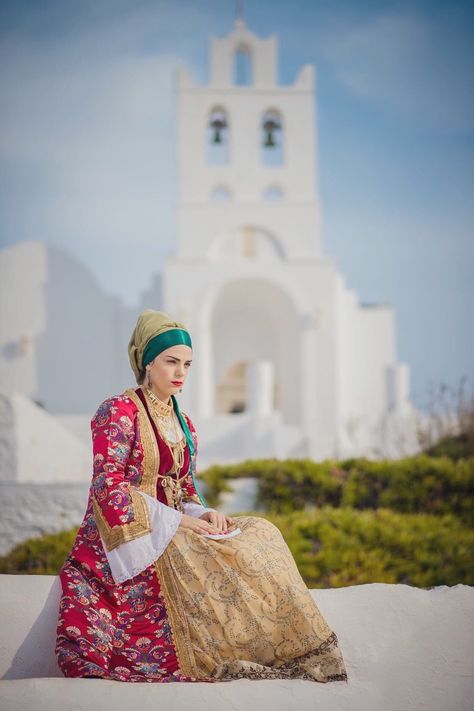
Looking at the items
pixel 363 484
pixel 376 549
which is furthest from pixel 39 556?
pixel 363 484

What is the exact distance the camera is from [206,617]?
2303 millimetres

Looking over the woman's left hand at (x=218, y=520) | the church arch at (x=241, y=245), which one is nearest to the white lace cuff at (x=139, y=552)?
the woman's left hand at (x=218, y=520)

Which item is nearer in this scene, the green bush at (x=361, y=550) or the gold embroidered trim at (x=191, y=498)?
the gold embroidered trim at (x=191, y=498)

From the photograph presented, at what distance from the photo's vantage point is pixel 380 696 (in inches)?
88.0

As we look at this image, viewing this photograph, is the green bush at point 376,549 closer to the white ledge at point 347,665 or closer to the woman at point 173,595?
the white ledge at point 347,665

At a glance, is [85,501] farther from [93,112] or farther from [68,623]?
[93,112]

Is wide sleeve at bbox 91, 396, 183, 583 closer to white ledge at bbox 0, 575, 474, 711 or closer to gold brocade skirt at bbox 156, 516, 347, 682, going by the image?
gold brocade skirt at bbox 156, 516, 347, 682

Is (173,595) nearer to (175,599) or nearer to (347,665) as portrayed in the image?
(175,599)

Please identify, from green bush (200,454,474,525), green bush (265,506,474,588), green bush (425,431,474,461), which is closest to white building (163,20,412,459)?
green bush (425,431,474,461)

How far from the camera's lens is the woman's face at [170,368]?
2639mm

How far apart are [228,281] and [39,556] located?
969cm

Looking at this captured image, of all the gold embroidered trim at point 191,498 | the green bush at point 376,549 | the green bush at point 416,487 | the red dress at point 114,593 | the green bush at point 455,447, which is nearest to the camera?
the red dress at point 114,593

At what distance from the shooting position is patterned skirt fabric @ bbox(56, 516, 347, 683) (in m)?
2.29

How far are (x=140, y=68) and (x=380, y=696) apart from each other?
1315 centimetres
